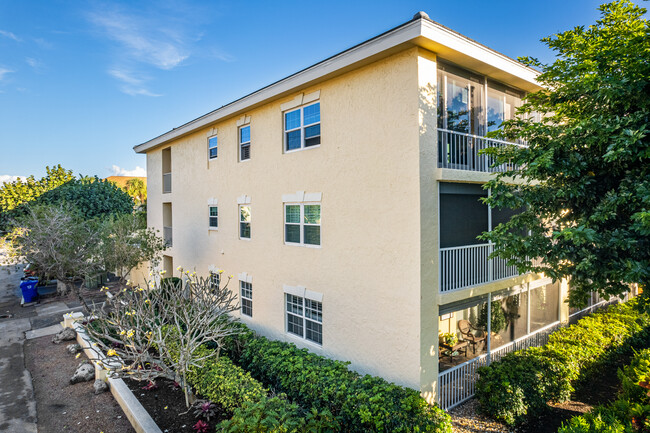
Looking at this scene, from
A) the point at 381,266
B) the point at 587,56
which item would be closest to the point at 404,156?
the point at 381,266

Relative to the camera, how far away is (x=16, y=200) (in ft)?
101


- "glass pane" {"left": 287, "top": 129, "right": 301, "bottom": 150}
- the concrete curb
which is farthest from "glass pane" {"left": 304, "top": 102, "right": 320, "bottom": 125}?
A: the concrete curb

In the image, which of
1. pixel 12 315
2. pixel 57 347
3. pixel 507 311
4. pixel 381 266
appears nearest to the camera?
pixel 381 266

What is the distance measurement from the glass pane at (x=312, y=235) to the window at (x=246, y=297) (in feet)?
12.6

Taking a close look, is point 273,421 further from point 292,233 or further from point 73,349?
point 73,349

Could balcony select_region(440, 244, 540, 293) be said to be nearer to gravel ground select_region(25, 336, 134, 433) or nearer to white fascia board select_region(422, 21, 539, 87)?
white fascia board select_region(422, 21, 539, 87)

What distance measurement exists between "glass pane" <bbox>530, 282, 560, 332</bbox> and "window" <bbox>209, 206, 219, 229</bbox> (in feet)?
42.3

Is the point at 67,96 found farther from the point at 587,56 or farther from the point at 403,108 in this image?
the point at 587,56

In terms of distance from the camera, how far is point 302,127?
1065 centimetres

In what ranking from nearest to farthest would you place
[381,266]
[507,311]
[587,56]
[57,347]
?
[587,56], [381,266], [507,311], [57,347]

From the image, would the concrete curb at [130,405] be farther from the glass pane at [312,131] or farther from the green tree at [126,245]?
the glass pane at [312,131]

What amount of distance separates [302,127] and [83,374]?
32.6 ft

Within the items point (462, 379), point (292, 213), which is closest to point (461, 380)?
point (462, 379)

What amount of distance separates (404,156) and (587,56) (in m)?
3.93
